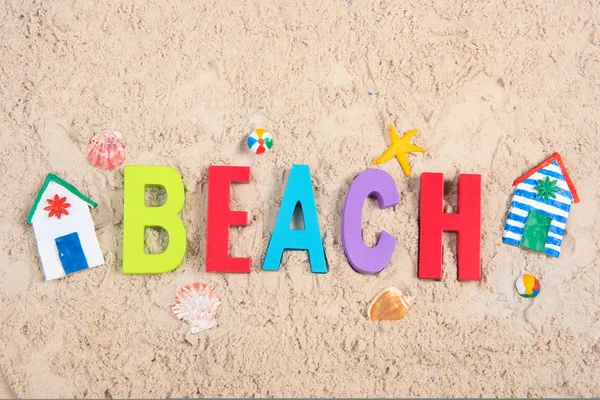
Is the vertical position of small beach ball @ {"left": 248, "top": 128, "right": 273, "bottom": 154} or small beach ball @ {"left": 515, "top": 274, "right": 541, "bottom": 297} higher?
small beach ball @ {"left": 248, "top": 128, "right": 273, "bottom": 154}

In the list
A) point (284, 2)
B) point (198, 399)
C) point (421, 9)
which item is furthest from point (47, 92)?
point (421, 9)

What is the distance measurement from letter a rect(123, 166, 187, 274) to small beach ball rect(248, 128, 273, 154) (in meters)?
0.29

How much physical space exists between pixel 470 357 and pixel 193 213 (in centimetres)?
113

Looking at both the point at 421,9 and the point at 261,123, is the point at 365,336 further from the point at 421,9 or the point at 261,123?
the point at 421,9

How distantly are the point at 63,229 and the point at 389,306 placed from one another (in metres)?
1.19

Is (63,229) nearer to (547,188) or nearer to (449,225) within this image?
(449,225)

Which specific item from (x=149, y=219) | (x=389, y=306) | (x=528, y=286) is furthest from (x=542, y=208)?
(x=149, y=219)

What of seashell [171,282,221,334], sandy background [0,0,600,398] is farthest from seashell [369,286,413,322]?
seashell [171,282,221,334]

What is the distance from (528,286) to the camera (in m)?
2.23

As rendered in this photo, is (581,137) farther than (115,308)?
Yes

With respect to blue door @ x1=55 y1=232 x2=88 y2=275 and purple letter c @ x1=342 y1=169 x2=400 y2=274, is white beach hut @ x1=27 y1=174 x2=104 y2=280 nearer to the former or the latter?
blue door @ x1=55 y1=232 x2=88 y2=275

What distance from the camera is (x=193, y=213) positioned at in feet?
7.33

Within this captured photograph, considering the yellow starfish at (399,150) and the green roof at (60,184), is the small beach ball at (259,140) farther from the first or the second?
the green roof at (60,184)

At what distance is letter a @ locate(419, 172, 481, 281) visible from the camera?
2.20 meters
